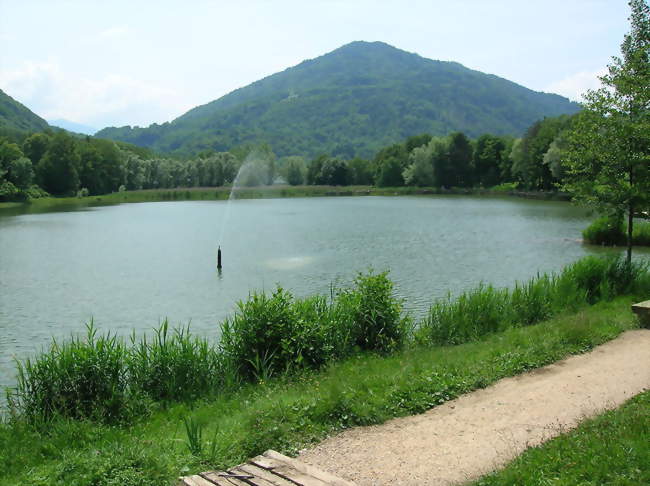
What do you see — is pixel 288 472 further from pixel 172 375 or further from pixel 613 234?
pixel 613 234

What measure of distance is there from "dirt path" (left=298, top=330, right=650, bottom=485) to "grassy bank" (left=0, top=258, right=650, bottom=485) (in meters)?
0.36

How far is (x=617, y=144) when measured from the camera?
56.2 feet

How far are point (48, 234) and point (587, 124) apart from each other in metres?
41.6

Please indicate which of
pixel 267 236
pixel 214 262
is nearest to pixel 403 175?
pixel 267 236

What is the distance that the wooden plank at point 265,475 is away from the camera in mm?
5320

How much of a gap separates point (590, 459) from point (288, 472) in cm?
305

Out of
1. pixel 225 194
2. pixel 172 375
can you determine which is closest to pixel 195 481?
pixel 172 375

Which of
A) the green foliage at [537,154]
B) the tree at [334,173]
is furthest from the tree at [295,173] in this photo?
the green foliage at [537,154]

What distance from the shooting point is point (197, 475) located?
18.5ft

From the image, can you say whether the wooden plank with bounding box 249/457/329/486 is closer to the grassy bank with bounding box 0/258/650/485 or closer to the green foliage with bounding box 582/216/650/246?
the grassy bank with bounding box 0/258/650/485


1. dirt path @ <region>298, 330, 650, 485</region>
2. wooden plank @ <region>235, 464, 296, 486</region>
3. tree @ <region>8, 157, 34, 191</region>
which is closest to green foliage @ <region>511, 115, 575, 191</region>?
dirt path @ <region>298, 330, 650, 485</region>

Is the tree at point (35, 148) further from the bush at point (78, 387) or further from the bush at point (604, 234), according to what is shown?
the bush at point (78, 387)

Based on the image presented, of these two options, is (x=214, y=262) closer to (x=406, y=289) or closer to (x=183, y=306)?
(x=183, y=306)

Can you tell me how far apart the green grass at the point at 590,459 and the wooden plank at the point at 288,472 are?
5.36 feet
